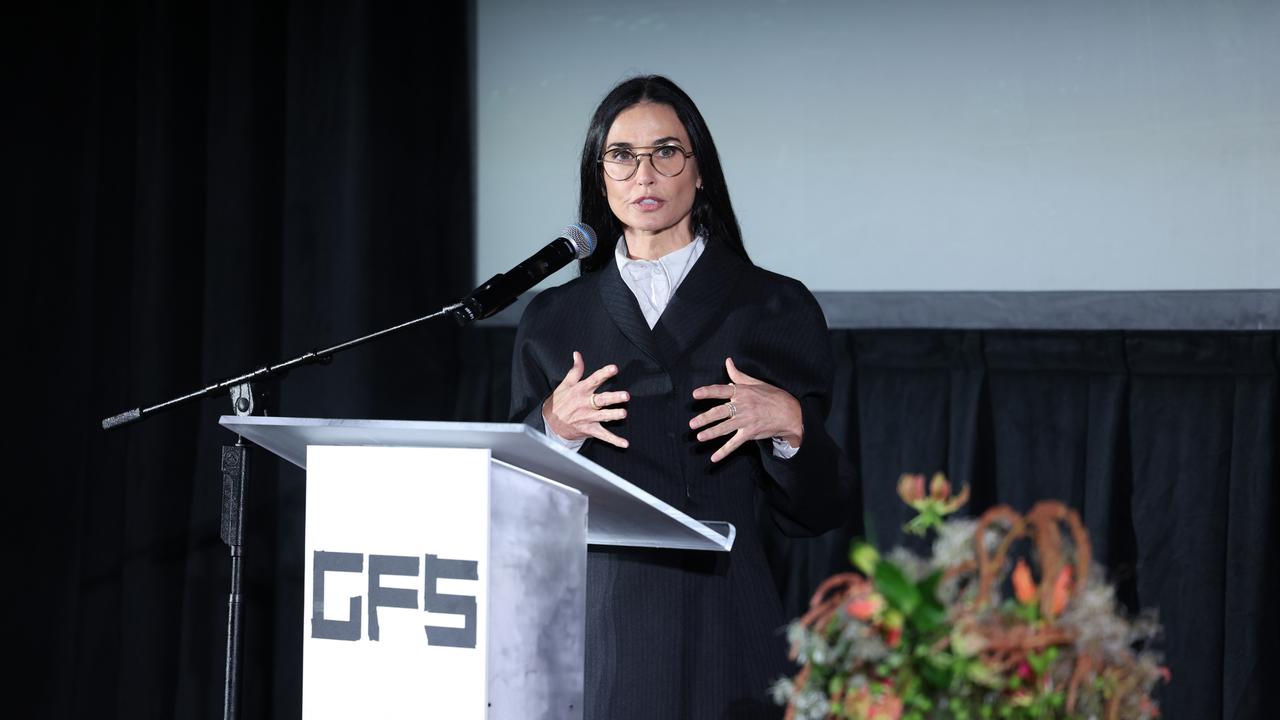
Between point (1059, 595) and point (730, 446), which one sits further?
point (730, 446)

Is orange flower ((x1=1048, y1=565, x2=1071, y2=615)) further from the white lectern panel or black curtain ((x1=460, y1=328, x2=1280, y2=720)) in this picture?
black curtain ((x1=460, y1=328, x2=1280, y2=720))

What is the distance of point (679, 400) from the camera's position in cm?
168

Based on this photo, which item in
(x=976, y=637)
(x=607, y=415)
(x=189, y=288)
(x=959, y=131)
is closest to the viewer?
(x=976, y=637)

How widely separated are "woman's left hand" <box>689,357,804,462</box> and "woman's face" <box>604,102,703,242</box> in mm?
340

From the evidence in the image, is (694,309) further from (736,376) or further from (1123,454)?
(1123,454)

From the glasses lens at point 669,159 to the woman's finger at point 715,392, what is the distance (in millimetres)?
418

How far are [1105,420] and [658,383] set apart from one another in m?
1.39

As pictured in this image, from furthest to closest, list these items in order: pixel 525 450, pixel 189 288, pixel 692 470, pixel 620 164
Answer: pixel 189 288 → pixel 620 164 → pixel 692 470 → pixel 525 450

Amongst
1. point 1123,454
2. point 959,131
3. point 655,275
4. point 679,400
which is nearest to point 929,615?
point 679,400

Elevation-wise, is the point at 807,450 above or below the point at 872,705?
above

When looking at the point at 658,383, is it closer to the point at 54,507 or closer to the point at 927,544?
the point at 927,544

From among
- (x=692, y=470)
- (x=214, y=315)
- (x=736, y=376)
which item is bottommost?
(x=692, y=470)

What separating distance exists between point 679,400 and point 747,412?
0.69 feet

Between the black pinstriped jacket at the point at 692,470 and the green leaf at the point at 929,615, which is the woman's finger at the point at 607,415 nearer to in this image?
the black pinstriped jacket at the point at 692,470
